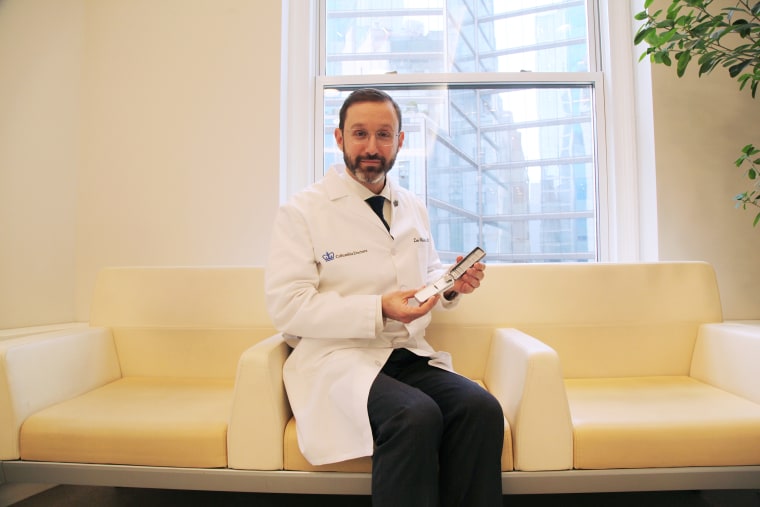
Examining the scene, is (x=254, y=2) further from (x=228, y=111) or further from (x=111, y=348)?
(x=111, y=348)

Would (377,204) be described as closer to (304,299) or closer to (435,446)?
(304,299)

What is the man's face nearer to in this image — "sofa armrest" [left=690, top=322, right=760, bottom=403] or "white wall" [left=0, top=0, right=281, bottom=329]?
"white wall" [left=0, top=0, right=281, bottom=329]

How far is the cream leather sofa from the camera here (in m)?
1.40

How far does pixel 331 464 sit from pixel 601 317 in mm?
1257

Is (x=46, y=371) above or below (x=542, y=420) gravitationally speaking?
above

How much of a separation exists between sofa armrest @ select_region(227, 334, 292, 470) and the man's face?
0.71 m

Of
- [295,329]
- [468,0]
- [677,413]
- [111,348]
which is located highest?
[468,0]

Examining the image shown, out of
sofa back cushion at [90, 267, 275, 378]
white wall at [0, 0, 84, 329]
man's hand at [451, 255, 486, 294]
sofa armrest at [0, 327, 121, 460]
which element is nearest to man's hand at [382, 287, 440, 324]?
man's hand at [451, 255, 486, 294]

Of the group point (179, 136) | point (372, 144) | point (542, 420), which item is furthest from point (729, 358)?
point (179, 136)

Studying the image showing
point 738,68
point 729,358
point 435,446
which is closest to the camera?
point 435,446

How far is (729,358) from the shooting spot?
173cm

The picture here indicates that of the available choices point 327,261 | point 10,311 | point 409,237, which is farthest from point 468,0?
point 10,311

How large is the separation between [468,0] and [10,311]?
9.57 feet

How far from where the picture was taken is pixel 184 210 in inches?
97.7
